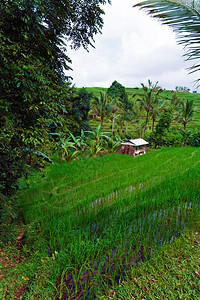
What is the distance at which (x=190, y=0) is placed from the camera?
242 centimetres

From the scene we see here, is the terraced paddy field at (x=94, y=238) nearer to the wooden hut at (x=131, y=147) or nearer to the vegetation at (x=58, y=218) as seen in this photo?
the vegetation at (x=58, y=218)

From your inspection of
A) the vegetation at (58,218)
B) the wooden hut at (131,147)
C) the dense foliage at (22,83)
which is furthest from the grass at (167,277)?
the wooden hut at (131,147)

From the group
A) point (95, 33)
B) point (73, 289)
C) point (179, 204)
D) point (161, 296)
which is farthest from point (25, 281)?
point (95, 33)

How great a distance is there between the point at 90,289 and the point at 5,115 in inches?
72.1

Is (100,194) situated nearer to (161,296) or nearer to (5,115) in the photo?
(161,296)

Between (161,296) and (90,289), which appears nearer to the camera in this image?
(161,296)

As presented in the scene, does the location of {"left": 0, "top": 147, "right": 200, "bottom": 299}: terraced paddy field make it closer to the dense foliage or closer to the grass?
the grass

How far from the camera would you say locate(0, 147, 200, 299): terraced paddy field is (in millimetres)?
1483

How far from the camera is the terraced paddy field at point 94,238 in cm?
148

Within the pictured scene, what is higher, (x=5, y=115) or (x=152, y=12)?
(x=152, y=12)

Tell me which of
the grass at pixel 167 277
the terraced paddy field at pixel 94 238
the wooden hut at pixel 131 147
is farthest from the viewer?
the wooden hut at pixel 131 147

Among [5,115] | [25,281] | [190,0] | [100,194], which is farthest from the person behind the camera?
[100,194]

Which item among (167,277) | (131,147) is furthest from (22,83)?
(131,147)

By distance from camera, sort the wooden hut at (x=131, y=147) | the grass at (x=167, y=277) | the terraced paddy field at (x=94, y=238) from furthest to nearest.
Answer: the wooden hut at (x=131, y=147) → the terraced paddy field at (x=94, y=238) → the grass at (x=167, y=277)
